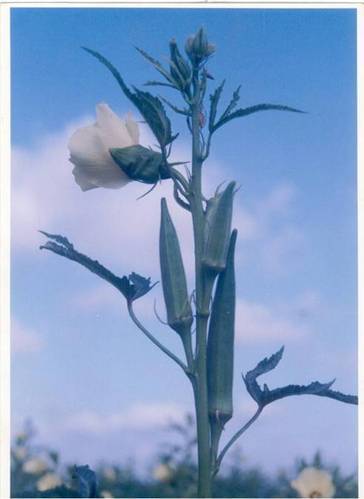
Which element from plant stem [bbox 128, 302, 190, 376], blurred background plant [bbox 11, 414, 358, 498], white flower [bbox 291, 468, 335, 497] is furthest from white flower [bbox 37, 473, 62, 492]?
white flower [bbox 291, 468, 335, 497]

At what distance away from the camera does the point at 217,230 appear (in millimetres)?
1029

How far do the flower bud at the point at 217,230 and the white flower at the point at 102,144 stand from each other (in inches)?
5.3

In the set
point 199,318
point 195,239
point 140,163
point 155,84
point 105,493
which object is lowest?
point 105,493

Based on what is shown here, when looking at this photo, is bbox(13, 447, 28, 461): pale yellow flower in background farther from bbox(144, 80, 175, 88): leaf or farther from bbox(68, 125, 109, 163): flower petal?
bbox(144, 80, 175, 88): leaf

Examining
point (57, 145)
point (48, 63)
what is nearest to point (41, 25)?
point (48, 63)

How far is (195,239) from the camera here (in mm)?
1032

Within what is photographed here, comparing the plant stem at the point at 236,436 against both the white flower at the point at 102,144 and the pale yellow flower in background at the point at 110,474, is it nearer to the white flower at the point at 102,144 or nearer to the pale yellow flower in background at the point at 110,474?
the pale yellow flower in background at the point at 110,474

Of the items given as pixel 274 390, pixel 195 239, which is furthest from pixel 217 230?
pixel 274 390

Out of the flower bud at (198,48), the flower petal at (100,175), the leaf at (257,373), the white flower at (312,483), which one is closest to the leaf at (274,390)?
the leaf at (257,373)

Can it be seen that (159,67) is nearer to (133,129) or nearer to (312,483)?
(133,129)

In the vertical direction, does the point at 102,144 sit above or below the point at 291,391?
above

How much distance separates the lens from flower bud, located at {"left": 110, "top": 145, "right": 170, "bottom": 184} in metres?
1.00

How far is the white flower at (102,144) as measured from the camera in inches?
40.2

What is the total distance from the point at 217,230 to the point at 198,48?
0.27 metres
